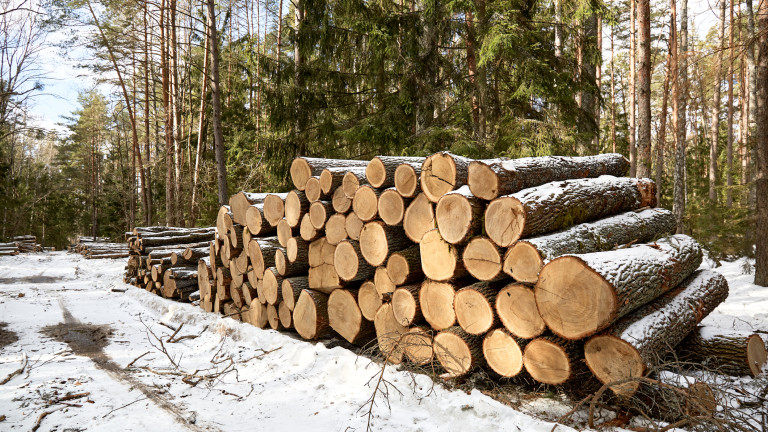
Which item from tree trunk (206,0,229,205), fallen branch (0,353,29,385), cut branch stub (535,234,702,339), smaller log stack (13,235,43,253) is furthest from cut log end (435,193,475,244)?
smaller log stack (13,235,43,253)

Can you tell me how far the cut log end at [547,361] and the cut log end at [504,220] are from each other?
2.51ft

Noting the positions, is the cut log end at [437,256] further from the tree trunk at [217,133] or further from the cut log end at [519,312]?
the tree trunk at [217,133]

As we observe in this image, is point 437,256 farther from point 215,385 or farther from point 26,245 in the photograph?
point 26,245

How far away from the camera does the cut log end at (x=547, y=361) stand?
2.82 meters

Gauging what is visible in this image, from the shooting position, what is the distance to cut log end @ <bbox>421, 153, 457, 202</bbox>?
360cm

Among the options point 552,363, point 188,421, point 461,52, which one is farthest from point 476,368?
point 461,52

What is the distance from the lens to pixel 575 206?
3514mm

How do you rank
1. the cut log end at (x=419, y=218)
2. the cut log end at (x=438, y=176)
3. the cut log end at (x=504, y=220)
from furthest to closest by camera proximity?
the cut log end at (x=419, y=218)
the cut log end at (x=438, y=176)
the cut log end at (x=504, y=220)

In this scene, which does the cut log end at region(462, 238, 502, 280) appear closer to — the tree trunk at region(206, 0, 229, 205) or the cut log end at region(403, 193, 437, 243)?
the cut log end at region(403, 193, 437, 243)

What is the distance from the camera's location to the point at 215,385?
3.71 meters

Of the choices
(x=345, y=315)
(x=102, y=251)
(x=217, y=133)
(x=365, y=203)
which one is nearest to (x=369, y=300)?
(x=345, y=315)

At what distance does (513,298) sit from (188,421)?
259 cm

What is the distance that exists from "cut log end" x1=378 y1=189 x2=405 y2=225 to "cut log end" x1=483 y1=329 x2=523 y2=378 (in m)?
1.36

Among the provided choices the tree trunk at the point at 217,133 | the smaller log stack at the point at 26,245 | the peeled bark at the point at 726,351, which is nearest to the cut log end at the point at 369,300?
the peeled bark at the point at 726,351
